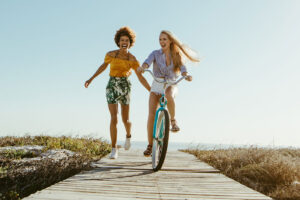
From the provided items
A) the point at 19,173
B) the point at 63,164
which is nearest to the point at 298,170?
the point at 63,164

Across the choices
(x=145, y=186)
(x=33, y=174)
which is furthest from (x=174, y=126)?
(x=33, y=174)

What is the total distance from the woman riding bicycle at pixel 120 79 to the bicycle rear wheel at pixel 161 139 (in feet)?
4.49

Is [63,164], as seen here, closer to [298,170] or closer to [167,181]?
[167,181]

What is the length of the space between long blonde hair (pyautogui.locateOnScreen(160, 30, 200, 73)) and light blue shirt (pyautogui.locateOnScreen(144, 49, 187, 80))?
104 millimetres

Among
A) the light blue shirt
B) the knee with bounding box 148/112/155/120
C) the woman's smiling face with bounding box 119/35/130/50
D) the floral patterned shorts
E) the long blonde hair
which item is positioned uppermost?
the woman's smiling face with bounding box 119/35/130/50

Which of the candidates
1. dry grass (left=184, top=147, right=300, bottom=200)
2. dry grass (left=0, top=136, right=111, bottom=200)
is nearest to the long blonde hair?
dry grass (left=184, top=147, right=300, bottom=200)

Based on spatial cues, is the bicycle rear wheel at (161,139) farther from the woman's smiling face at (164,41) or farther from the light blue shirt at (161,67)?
the woman's smiling face at (164,41)

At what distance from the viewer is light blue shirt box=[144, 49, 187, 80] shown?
5.28 meters

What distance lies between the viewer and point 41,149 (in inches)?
257

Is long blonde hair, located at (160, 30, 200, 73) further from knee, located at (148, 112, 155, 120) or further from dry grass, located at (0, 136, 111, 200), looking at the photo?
dry grass, located at (0, 136, 111, 200)

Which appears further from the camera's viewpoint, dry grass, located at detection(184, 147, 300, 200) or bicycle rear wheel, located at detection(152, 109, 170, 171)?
bicycle rear wheel, located at detection(152, 109, 170, 171)

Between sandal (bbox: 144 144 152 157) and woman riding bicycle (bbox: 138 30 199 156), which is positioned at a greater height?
woman riding bicycle (bbox: 138 30 199 156)

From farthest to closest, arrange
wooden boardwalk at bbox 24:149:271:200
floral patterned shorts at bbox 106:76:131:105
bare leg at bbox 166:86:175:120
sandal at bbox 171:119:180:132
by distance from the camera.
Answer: floral patterned shorts at bbox 106:76:131:105, bare leg at bbox 166:86:175:120, sandal at bbox 171:119:180:132, wooden boardwalk at bbox 24:149:271:200

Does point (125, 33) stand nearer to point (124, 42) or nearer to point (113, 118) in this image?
point (124, 42)
